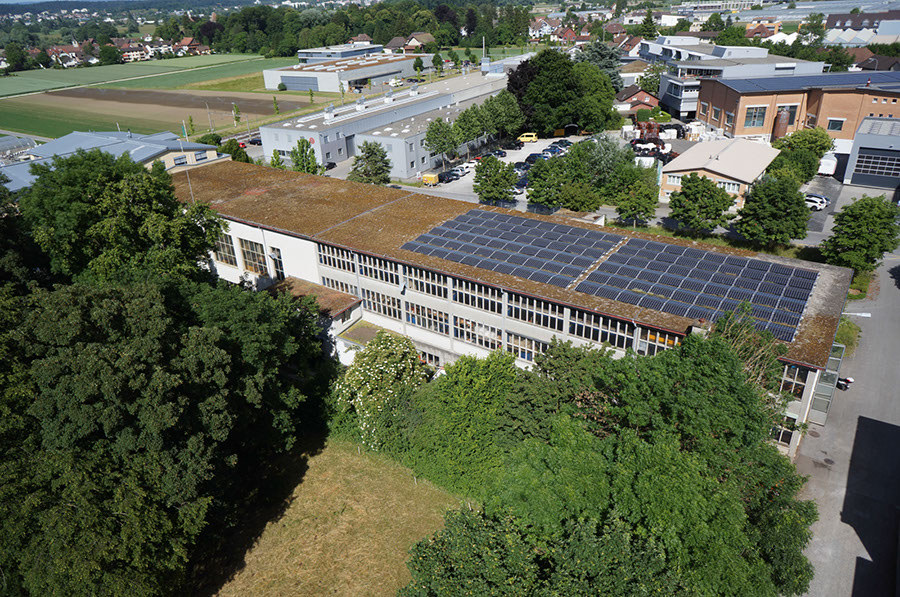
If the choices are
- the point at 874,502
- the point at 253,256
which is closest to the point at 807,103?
the point at 874,502

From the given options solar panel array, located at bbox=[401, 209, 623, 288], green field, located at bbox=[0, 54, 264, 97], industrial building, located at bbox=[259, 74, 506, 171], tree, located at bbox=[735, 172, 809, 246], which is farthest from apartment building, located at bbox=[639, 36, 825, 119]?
green field, located at bbox=[0, 54, 264, 97]

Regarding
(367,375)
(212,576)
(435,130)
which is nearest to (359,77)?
(435,130)

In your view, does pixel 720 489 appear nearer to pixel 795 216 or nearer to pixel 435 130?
pixel 795 216

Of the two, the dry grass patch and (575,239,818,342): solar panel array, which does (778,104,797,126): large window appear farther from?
the dry grass patch

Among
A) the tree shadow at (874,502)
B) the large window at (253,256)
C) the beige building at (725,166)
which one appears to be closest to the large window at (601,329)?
the tree shadow at (874,502)

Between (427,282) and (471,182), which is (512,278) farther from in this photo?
(471,182)
